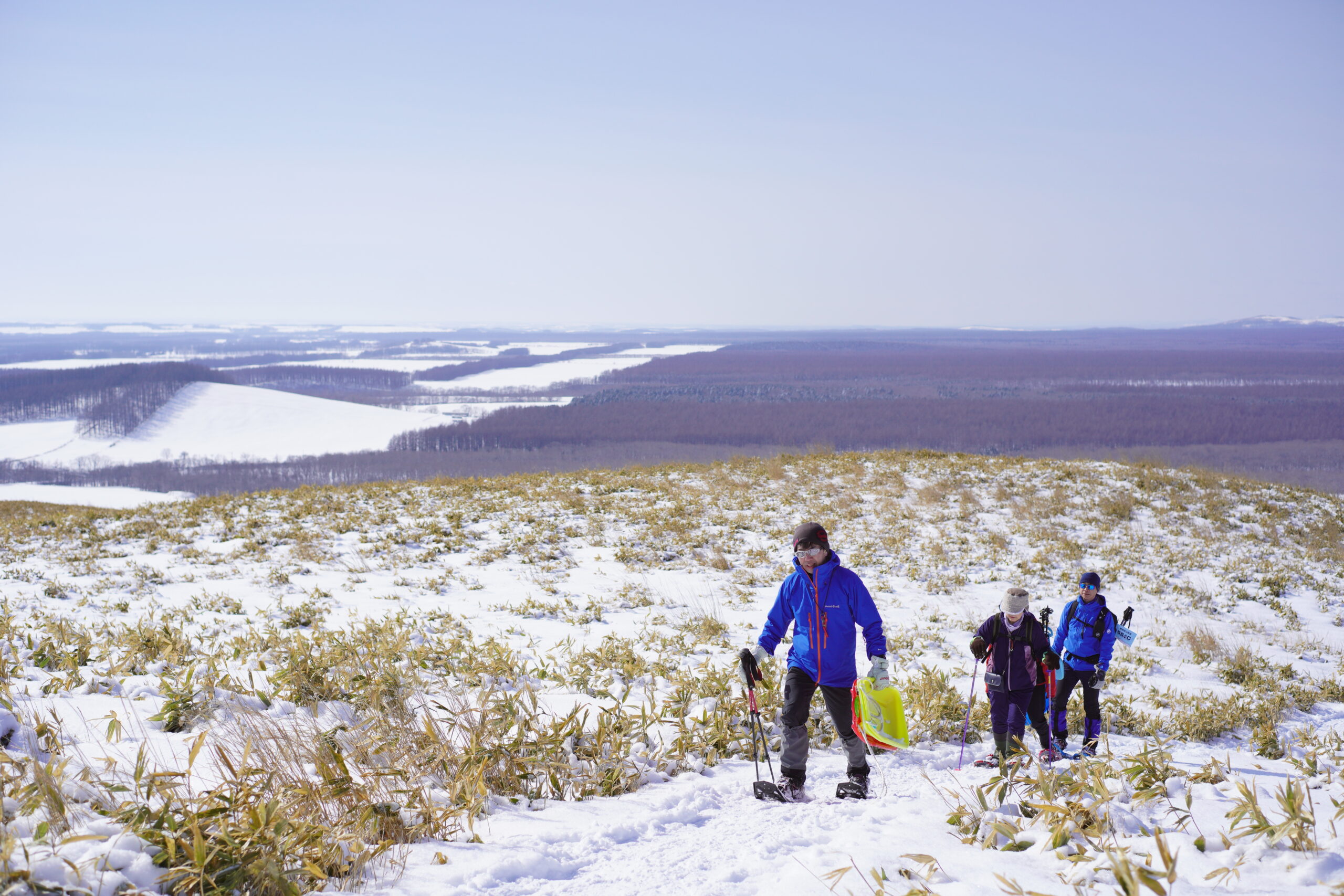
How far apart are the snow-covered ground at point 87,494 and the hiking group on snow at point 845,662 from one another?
228 ft

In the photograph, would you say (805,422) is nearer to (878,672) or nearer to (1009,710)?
(1009,710)

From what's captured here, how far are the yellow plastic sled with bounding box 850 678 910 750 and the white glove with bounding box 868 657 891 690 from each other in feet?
0.09

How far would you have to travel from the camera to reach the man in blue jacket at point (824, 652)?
4871 millimetres

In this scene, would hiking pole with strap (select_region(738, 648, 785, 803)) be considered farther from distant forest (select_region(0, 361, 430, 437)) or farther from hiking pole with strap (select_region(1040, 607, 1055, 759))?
distant forest (select_region(0, 361, 430, 437))

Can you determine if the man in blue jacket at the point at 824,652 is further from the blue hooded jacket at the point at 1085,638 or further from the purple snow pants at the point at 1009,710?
the blue hooded jacket at the point at 1085,638

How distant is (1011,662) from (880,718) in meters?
1.59

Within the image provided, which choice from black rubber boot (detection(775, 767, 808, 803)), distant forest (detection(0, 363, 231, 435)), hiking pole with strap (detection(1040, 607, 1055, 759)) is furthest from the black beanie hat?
distant forest (detection(0, 363, 231, 435))

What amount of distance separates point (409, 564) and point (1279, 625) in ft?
47.0

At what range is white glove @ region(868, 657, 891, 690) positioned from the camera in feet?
15.7

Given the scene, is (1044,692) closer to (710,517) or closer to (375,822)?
(375,822)

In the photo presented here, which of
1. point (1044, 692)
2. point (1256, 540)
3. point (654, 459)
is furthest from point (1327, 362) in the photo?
point (1044, 692)

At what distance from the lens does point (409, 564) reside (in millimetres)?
12117

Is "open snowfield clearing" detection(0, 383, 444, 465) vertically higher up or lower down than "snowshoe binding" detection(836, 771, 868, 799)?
lower down

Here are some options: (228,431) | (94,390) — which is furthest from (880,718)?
(94,390)
